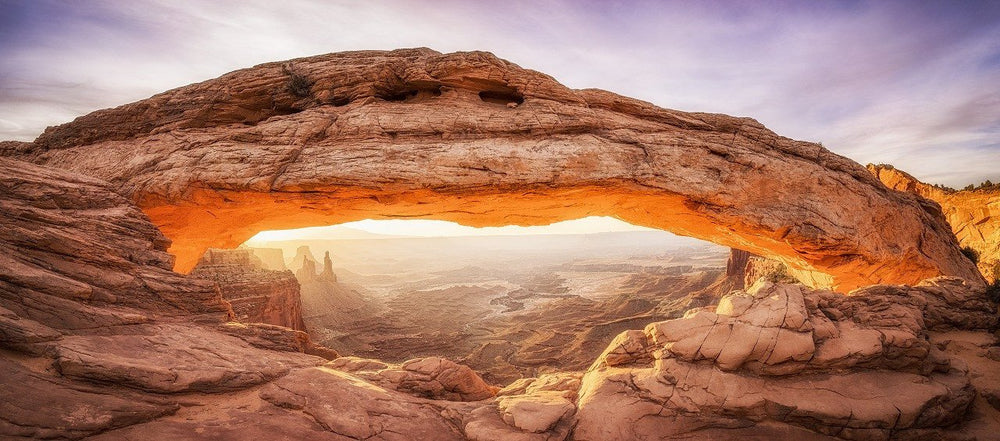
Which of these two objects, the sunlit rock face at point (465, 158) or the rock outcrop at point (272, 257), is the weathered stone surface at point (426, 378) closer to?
the sunlit rock face at point (465, 158)

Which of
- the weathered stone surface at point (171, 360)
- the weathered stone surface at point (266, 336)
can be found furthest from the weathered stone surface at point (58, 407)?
the weathered stone surface at point (266, 336)

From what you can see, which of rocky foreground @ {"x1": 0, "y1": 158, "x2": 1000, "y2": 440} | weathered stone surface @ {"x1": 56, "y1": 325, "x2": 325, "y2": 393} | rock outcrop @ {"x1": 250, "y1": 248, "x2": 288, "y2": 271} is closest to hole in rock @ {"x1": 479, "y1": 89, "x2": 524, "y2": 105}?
rocky foreground @ {"x1": 0, "y1": 158, "x2": 1000, "y2": 440}

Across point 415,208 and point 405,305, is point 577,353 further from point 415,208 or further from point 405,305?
point 405,305

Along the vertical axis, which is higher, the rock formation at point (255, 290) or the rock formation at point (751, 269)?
the rock formation at point (751, 269)

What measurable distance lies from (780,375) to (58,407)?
13.2 m

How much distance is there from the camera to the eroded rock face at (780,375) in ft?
23.2

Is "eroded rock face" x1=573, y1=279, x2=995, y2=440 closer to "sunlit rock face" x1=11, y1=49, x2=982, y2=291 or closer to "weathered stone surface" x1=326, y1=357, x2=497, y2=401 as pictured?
"weathered stone surface" x1=326, y1=357, x2=497, y2=401

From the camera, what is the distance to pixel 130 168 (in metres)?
11.1

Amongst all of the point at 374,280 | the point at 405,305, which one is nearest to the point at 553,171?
the point at 405,305

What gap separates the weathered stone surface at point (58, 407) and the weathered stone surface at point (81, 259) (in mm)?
1750

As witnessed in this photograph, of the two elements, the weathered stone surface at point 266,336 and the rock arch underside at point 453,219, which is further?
the weathered stone surface at point 266,336

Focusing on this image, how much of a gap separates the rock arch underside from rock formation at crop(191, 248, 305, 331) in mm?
16726

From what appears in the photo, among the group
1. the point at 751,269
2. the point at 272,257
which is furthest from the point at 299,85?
the point at 272,257

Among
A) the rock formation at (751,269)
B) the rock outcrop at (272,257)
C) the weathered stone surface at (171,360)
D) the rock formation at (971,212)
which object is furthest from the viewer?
the rock outcrop at (272,257)
